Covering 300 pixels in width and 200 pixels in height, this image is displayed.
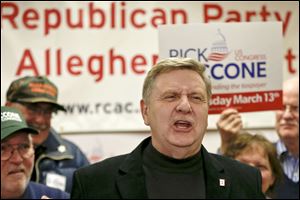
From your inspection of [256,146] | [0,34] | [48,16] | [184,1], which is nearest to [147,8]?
[184,1]

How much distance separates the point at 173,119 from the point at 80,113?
2363 mm

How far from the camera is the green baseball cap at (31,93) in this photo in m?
3.86

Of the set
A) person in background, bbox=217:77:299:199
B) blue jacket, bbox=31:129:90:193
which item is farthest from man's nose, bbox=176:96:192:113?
person in background, bbox=217:77:299:199

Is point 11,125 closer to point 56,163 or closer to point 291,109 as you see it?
point 56,163

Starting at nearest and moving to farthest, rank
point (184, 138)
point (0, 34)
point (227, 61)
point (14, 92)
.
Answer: point (184, 138), point (227, 61), point (14, 92), point (0, 34)

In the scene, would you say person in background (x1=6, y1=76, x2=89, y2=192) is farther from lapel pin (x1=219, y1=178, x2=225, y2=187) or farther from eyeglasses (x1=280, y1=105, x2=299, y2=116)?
lapel pin (x1=219, y1=178, x2=225, y2=187)

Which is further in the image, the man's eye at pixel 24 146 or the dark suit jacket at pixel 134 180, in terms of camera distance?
the man's eye at pixel 24 146

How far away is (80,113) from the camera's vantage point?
4.46 metres

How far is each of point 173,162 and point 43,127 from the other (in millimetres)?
1803

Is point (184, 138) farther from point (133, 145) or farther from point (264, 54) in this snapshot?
point (133, 145)

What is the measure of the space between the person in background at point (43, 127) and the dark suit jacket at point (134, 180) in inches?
61.7

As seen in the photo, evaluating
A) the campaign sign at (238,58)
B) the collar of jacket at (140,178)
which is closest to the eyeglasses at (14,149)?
the campaign sign at (238,58)

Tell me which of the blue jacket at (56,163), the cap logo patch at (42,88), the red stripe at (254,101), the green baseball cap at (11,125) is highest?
the cap logo patch at (42,88)

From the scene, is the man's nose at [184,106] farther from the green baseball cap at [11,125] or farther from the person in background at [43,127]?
the person in background at [43,127]
